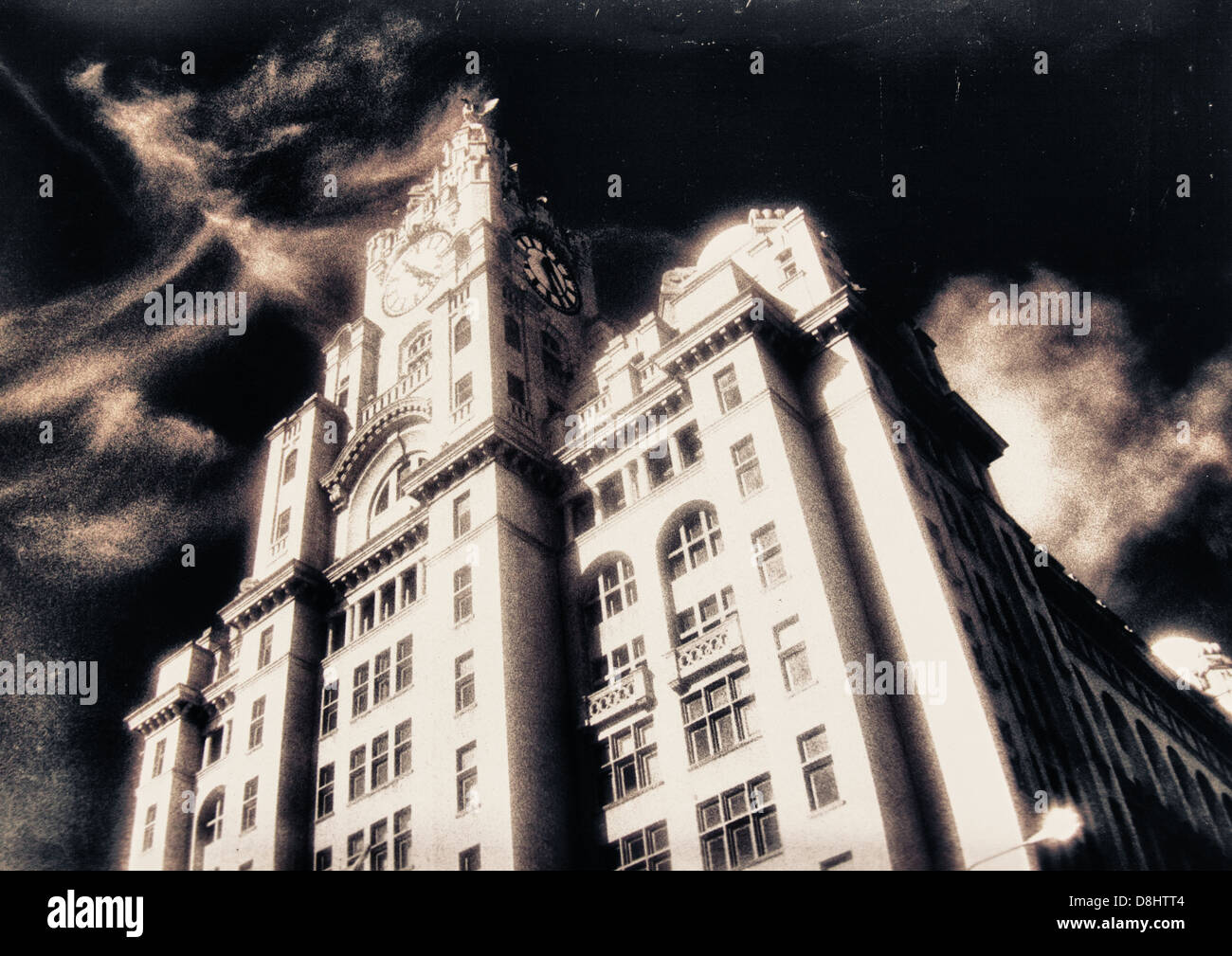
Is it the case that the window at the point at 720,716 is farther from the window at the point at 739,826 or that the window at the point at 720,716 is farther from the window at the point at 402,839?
the window at the point at 402,839

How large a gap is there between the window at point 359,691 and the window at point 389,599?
2534 millimetres

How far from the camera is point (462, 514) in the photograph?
4069 centimetres

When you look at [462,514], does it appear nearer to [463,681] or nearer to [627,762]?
[463,681]

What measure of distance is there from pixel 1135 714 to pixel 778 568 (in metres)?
30.4

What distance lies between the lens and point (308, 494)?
4981cm

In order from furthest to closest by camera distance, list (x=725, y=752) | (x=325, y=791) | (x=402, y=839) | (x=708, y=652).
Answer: (x=325, y=791) → (x=402, y=839) → (x=708, y=652) → (x=725, y=752)

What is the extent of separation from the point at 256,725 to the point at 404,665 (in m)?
7.76

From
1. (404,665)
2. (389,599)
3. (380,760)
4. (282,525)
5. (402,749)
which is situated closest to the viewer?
(402,749)

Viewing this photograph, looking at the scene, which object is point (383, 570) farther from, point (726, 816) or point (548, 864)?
point (726, 816)

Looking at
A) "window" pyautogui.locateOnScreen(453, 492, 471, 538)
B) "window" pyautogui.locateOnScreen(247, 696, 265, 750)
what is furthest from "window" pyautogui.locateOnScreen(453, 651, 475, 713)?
"window" pyautogui.locateOnScreen(247, 696, 265, 750)

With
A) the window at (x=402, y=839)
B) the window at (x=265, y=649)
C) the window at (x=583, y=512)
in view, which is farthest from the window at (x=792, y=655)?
the window at (x=265, y=649)

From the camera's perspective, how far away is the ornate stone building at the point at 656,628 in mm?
28375

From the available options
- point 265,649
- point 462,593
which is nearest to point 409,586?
point 462,593
